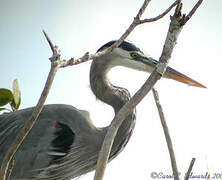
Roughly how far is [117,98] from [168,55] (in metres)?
2.00

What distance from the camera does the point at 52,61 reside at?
1.44 m

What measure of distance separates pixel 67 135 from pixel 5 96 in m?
0.96

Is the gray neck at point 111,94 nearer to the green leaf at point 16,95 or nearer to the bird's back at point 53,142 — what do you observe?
the bird's back at point 53,142

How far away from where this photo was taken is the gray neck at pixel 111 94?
141 inches

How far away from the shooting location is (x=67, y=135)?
11.8 feet

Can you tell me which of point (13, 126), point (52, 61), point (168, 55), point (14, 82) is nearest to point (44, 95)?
point (52, 61)

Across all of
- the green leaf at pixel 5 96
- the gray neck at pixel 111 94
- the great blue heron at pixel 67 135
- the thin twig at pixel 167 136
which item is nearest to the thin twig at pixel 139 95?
the thin twig at pixel 167 136

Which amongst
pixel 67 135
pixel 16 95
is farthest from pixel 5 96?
pixel 67 135

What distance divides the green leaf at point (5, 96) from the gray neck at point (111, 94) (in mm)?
1190

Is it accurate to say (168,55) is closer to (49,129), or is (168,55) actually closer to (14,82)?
(14,82)

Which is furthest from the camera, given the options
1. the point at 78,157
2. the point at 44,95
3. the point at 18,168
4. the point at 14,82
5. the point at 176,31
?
the point at 78,157

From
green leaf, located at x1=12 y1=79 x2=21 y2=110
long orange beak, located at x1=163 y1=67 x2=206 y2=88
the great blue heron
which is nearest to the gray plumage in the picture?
the great blue heron

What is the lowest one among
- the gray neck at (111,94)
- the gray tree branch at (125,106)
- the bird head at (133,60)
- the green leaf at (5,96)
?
the gray tree branch at (125,106)

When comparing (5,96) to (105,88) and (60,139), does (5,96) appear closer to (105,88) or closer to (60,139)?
(60,139)
